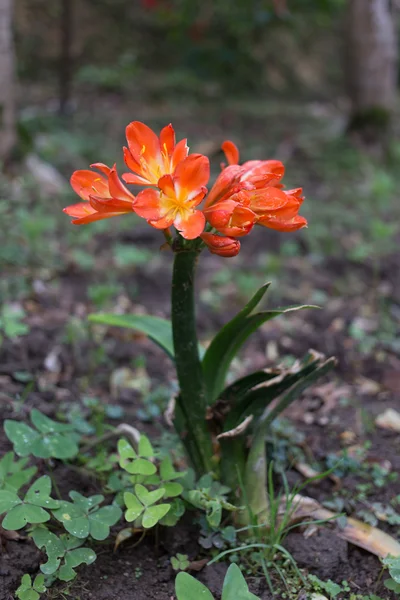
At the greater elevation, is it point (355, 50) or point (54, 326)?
point (355, 50)

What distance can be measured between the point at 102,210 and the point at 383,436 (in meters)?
1.32

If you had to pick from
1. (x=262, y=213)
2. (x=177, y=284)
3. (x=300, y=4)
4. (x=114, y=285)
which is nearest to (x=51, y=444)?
(x=177, y=284)

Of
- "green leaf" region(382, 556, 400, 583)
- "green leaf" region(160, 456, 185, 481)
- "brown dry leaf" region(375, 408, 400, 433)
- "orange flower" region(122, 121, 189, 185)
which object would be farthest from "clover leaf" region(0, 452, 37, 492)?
"brown dry leaf" region(375, 408, 400, 433)

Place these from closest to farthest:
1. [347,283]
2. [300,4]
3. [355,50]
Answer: [347,283], [355,50], [300,4]

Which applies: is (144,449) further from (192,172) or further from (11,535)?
(192,172)

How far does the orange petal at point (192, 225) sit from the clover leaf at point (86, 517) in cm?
71

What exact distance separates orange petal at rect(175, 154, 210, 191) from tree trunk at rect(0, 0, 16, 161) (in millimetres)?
2651

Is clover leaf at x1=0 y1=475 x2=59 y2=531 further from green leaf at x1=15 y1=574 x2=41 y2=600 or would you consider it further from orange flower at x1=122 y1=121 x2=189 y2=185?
orange flower at x1=122 y1=121 x2=189 y2=185

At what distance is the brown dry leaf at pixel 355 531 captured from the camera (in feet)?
5.44

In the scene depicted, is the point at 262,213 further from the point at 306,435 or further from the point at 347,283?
the point at 347,283

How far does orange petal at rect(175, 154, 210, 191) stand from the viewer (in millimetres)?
1350

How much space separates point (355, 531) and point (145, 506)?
61cm

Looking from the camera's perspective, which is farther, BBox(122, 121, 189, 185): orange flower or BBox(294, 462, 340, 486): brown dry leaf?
BBox(294, 462, 340, 486): brown dry leaf

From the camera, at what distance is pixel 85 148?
15.7 feet
